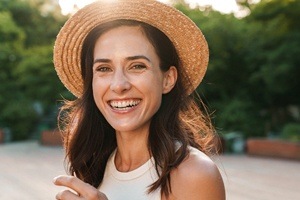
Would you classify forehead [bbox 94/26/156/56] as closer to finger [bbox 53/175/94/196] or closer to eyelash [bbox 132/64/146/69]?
eyelash [bbox 132/64/146/69]

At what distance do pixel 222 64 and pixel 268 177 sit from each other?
5.71 meters

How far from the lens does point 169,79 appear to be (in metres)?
1.74

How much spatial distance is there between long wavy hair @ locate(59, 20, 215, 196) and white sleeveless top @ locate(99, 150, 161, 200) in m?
0.03

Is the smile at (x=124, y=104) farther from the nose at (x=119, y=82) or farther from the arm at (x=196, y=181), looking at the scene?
the arm at (x=196, y=181)

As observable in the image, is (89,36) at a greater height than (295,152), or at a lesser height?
greater

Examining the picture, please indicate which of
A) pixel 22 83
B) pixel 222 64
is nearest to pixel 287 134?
pixel 222 64

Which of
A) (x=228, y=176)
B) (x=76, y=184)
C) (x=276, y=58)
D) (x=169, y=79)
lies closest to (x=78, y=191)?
(x=76, y=184)

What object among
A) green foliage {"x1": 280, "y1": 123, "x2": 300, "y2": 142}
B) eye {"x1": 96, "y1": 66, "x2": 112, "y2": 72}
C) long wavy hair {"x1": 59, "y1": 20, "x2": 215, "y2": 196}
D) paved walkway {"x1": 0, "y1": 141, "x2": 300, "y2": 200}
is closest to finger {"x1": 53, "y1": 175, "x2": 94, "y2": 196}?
long wavy hair {"x1": 59, "y1": 20, "x2": 215, "y2": 196}

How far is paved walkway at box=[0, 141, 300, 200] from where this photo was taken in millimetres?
7840

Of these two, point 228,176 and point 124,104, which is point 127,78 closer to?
point 124,104

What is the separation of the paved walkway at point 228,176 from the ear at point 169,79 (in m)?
4.04

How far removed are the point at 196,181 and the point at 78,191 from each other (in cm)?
30

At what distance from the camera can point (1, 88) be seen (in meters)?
18.4

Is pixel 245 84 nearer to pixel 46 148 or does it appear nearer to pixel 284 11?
pixel 284 11
